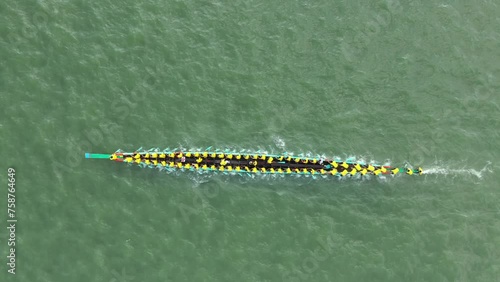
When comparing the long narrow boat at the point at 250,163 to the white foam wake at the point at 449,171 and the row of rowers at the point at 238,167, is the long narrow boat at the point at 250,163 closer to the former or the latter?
the row of rowers at the point at 238,167

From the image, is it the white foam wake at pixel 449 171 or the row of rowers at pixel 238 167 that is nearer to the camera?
the row of rowers at pixel 238 167

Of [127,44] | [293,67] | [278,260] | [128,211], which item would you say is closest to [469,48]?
[293,67]

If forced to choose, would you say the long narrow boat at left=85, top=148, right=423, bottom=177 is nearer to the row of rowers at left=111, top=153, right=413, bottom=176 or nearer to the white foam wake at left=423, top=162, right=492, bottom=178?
the row of rowers at left=111, top=153, right=413, bottom=176

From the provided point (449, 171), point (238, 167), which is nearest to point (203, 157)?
point (238, 167)

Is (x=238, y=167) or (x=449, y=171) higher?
(x=238, y=167)

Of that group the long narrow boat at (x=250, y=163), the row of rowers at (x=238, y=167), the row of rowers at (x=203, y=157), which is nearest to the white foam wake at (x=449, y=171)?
the long narrow boat at (x=250, y=163)

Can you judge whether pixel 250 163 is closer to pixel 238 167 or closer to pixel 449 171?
pixel 238 167

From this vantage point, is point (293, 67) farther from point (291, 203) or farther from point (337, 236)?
point (337, 236)

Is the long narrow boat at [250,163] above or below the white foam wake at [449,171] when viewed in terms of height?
above
